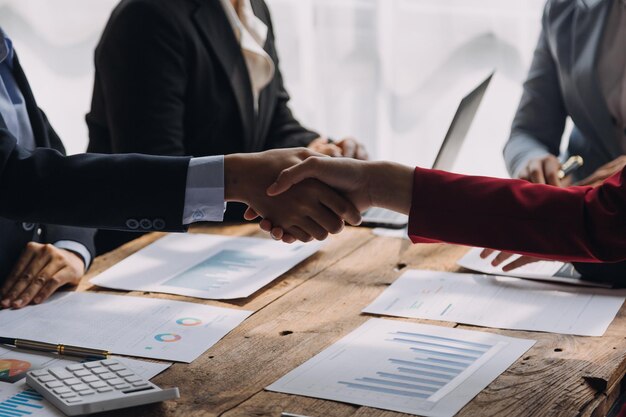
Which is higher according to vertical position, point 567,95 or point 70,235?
point 567,95

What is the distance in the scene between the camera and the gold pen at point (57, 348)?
4.32 ft

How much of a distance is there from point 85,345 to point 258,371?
27cm

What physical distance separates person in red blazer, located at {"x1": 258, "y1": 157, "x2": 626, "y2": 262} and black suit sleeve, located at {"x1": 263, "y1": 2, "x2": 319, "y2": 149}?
0.99 metres

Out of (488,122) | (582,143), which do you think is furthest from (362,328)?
(488,122)

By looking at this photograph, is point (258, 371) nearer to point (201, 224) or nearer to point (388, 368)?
point (388, 368)

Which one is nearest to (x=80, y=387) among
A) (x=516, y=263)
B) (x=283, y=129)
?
(x=516, y=263)

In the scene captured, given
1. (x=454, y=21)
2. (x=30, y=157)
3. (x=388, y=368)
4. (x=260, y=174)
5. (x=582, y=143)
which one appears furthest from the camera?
(x=454, y=21)

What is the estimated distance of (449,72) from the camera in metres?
3.49

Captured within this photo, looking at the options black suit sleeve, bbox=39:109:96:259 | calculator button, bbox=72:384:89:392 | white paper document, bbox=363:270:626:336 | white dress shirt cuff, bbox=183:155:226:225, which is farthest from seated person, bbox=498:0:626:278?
calculator button, bbox=72:384:89:392

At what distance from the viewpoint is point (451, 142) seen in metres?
1.82

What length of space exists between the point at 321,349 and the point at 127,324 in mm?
313

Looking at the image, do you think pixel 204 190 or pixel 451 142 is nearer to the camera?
pixel 204 190

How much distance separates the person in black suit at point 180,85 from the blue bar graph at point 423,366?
2.69ft

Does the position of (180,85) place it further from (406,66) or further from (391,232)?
(406,66)
